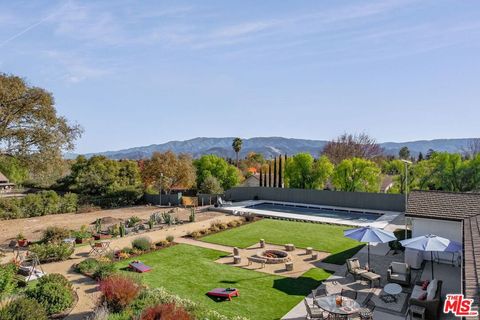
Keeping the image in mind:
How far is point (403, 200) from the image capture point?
33.3 metres

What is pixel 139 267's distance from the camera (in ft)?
55.7

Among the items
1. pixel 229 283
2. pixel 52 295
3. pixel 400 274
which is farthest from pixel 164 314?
pixel 400 274

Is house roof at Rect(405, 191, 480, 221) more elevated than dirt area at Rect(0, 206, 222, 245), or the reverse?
house roof at Rect(405, 191, 480, 221)

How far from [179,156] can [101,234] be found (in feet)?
92.6

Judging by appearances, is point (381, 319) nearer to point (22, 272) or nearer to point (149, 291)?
point (149, 291)

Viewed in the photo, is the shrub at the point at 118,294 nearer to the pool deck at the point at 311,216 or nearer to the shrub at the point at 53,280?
the shrub at the point at 53,280

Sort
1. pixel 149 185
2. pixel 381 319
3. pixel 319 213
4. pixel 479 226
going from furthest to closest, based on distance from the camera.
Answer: pixel 149 185, pixel 319 213, pixel 479 226, pixel 381 319

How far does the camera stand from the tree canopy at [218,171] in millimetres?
47812

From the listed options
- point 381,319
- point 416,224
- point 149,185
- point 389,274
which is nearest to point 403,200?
point 416,224

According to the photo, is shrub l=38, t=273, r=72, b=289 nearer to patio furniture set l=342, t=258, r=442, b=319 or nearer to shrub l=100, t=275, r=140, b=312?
shrub l=100, t=275, r=140, b=312

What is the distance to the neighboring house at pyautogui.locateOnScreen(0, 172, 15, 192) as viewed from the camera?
181 ft

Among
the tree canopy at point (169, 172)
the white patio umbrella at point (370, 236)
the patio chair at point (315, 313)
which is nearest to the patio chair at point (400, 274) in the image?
the white patio umbrella at point (370, 236)

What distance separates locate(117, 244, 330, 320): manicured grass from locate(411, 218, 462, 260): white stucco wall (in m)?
6.41

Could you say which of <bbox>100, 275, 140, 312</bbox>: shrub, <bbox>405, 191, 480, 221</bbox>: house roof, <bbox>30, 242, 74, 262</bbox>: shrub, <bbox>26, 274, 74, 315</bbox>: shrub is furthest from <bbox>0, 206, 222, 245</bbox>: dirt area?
<bbox>405, 191, 480, 221</bbox>: house roof
